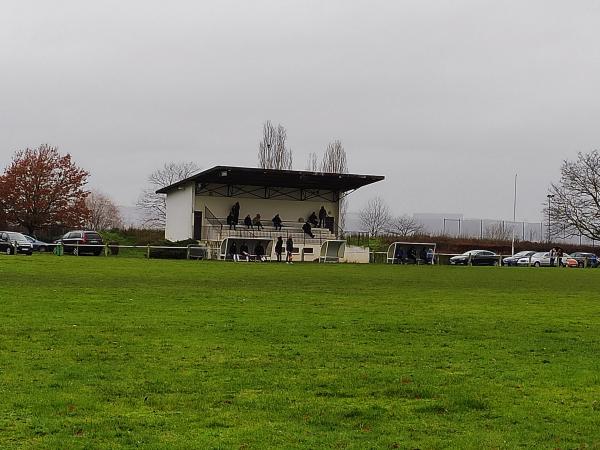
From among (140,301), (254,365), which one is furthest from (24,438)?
(140,301)

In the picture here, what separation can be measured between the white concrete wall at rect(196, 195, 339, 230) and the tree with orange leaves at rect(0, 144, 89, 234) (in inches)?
572

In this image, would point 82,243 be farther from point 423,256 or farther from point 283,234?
point 423,256

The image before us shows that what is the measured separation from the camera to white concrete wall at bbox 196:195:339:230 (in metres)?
63.6

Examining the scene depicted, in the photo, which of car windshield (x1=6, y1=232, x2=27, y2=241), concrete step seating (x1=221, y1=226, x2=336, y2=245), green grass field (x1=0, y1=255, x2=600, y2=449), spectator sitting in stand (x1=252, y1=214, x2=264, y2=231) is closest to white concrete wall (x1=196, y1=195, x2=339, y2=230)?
spectator sitting in stand (x1=252, y1=214, x2=264, y2=231)

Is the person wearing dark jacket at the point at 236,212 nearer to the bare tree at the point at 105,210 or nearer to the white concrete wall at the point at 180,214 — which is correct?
the white concrete wall at the point at 180,214

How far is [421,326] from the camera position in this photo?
584 inches

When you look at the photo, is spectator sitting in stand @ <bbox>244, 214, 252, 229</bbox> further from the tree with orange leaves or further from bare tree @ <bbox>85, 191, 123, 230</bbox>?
bare tree @ <bbox>85, 191, 123, 230</bbox>

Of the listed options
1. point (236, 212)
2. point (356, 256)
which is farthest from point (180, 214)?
point (356, 256)

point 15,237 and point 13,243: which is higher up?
point 15,237

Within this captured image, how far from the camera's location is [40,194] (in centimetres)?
7088

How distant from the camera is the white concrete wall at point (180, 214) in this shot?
6328cm

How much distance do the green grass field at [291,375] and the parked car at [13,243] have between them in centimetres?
3446

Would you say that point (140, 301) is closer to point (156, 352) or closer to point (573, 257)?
point (156, 352)

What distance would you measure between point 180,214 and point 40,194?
13106 millimetres
